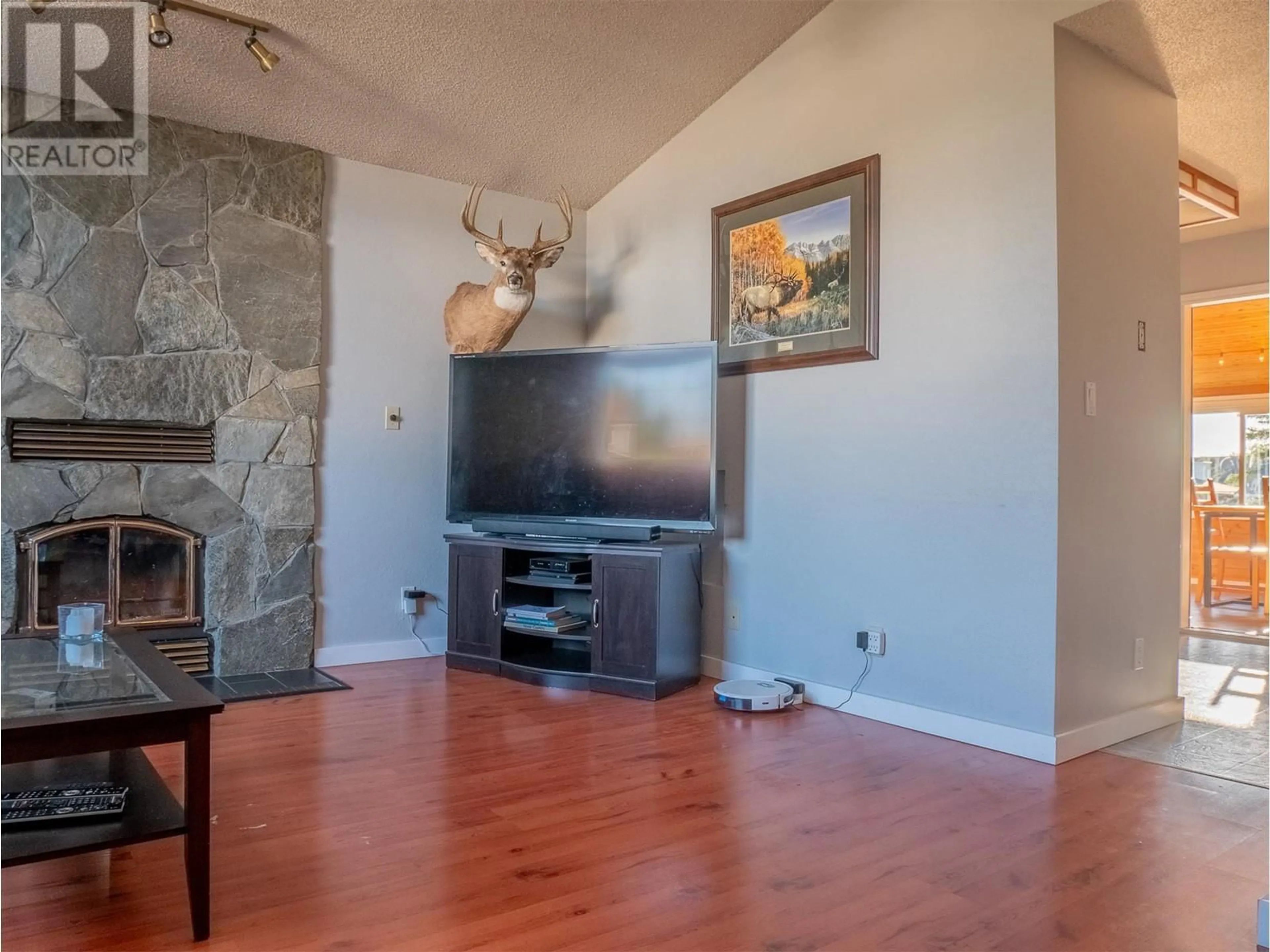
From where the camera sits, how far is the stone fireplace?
3.55 meters

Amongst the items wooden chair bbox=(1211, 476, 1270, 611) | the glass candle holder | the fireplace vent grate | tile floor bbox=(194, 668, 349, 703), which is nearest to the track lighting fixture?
the fireplace vent grate

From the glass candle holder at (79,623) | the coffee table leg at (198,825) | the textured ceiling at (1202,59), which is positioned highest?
the textured ceiling at (1202,59)

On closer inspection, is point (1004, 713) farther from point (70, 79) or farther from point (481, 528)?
point (70, 79)

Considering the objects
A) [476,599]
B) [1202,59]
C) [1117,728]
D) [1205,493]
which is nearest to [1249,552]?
[1205,493]

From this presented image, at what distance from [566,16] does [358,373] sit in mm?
1920

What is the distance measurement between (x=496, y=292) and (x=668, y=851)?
2921 mm

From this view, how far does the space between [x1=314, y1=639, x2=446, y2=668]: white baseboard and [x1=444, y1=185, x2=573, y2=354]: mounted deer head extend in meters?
1.51

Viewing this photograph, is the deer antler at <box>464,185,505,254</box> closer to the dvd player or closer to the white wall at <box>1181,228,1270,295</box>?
the dvd player

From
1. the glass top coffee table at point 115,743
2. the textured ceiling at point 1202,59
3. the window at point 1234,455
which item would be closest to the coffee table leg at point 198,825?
the glass top coffee table at point 115,743

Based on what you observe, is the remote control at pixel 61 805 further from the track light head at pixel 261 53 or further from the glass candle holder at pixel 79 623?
the track light head at pixel 261 53

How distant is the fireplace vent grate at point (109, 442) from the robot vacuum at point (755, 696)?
2.49 meters

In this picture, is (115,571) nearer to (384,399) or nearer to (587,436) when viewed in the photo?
(384,399)

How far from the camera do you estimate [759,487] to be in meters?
3.86

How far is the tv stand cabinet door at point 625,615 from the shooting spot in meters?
3.67
